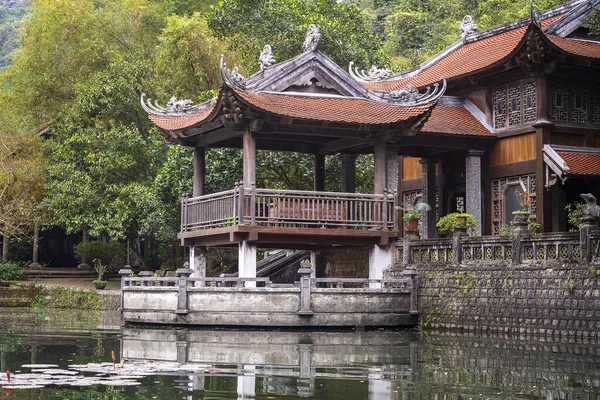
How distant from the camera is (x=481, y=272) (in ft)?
72.7

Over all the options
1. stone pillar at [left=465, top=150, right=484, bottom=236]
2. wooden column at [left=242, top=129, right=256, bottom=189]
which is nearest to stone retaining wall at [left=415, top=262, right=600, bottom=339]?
stone pillar at [left=465, top=150, right=484, bottom=236]

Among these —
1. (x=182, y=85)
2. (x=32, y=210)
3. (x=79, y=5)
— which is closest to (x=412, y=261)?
(x=182, y=85)

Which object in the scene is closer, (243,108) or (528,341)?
(528,341)

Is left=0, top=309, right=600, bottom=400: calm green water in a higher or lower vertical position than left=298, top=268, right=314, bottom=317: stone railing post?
lower

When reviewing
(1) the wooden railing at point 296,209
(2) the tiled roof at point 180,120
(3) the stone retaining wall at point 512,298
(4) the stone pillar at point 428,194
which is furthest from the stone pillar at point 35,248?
(3) the stone retaining wall at point 512,298

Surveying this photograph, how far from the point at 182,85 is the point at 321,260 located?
1269 centimetres

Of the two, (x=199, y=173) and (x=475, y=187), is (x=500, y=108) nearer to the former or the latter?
(x=475, y=187)

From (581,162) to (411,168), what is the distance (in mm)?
7248

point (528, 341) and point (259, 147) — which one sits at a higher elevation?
point (259, 147)

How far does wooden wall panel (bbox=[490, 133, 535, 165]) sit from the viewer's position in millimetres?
25897

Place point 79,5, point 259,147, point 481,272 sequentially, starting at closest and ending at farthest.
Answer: point 481,272 → point 259,147 → point 79,5

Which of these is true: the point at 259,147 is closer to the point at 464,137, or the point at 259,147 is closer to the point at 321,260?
the point at 321,260

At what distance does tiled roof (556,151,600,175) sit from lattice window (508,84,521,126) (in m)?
1.87

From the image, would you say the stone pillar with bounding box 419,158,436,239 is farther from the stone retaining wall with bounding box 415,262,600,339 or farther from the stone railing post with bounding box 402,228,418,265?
the stone retaining wall with bounding box 415,262,600,339
